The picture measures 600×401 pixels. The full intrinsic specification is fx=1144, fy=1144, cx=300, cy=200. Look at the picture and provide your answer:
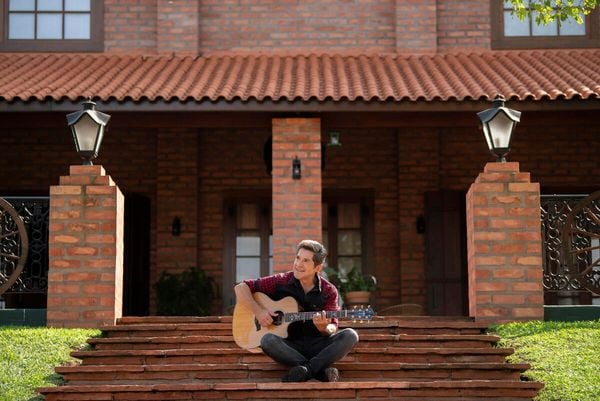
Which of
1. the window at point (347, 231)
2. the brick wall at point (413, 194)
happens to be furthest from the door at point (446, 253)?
the window at point (347, 231)

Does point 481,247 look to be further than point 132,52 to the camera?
No

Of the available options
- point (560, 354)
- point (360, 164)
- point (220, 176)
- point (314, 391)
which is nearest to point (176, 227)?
point (220, 176)

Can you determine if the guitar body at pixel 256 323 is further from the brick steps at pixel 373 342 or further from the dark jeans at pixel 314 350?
the brick steps at pixel 373 342

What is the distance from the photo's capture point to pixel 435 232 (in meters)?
15.3

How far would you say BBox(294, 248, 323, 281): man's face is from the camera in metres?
8.93

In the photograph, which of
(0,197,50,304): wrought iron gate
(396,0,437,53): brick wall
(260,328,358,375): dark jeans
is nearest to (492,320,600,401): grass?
(260,328,358,375): dark jeans

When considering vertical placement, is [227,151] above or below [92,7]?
below

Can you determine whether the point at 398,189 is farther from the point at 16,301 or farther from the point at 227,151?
the point at 16,301

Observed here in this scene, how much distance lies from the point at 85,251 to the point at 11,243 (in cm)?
104

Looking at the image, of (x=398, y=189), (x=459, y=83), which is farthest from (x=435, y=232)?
(x=459, y=83)

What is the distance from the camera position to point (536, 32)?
16375 millimetres

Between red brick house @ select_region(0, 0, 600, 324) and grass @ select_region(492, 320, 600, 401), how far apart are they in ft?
13.8

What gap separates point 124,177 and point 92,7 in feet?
8.43

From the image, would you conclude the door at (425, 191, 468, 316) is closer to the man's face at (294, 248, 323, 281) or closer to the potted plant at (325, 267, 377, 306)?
the potted plant at (325, 267, 377, 306)
